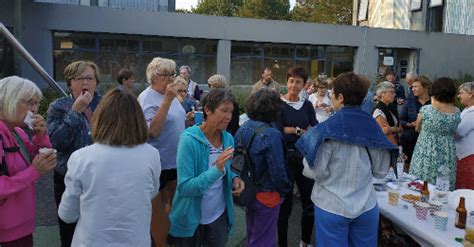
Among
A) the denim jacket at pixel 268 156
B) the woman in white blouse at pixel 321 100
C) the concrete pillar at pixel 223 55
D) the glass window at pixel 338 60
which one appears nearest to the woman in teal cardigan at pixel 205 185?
the denim jacket at pixel 268 156

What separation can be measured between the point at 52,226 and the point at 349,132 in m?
3.47

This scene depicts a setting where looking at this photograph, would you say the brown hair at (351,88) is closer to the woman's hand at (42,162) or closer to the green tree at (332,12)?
the woman's hand at (42,162)

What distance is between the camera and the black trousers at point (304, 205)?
→ 371 cm

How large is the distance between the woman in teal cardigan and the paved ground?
5.00ft

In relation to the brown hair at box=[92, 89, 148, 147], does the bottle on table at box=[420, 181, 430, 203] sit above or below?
below

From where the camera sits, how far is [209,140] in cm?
273

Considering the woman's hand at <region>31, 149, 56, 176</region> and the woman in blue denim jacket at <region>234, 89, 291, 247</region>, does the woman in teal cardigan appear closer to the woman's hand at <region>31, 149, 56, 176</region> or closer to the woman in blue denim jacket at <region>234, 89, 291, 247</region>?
the woman in blue denim jacket at <region>234, 89, 291, 247</region>

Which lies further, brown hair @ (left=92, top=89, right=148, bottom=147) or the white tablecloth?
the white tablecloth

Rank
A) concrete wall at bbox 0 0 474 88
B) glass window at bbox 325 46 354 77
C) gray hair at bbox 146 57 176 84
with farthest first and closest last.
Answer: glass window at bbox 325 46 354 77 < concrete wall at bbox 0 0 474 88 < gray hair at bbox 146 57 176 84

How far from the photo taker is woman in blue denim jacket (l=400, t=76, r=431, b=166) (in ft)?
19.2

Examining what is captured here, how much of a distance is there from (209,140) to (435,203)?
183 cm

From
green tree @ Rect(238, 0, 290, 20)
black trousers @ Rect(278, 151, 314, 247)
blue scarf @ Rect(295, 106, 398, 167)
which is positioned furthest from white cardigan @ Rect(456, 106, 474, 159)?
green tree @ Rect(238, 0, 290, 20)

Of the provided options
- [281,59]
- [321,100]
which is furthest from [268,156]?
[281,59]

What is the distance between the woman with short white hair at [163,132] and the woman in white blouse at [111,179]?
3.94 feet
